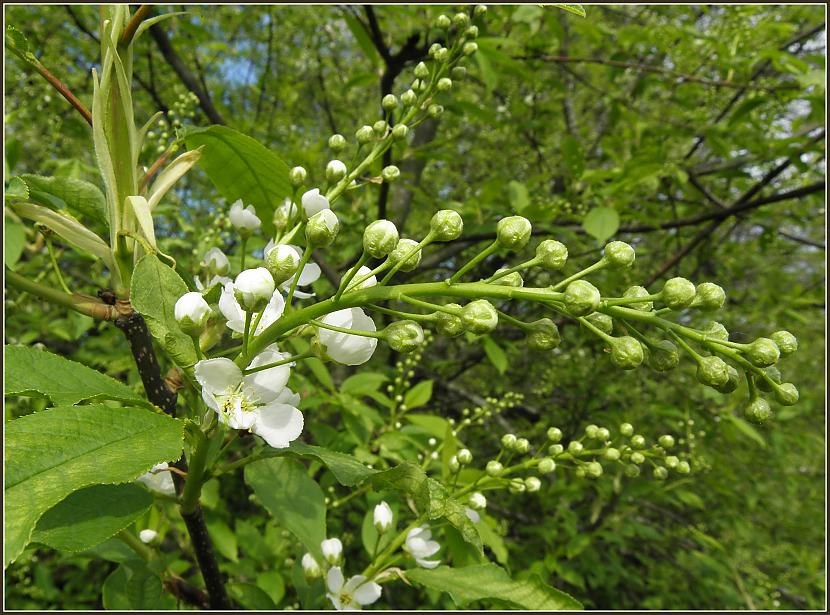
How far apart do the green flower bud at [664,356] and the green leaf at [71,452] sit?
861mm

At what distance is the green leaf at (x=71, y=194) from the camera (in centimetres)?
136

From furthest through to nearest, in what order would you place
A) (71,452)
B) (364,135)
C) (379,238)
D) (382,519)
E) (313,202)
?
(382,519) < (364,135) < (313,202) < (379,238) < (71,452)

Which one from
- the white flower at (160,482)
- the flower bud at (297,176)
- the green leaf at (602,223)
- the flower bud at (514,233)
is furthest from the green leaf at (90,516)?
the green leaf at (602,223)

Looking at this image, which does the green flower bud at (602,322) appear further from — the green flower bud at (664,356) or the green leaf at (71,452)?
the green leaf at (71,452)

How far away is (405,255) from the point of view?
1.01 meters

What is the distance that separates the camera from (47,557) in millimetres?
4277

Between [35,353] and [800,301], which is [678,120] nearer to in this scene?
[800,301]

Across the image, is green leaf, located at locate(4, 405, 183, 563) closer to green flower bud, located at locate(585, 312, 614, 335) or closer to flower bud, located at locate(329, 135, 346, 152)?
green flower bud, located at locate(585, 312, 614, 335)

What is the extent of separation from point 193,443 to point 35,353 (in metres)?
0.39

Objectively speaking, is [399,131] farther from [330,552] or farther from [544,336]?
[330,552]

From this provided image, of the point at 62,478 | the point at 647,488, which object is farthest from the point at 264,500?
the point at 647,488

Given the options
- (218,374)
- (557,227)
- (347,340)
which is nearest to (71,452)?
(218,374)

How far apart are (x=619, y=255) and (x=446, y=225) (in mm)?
315

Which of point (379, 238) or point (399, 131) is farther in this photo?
point (399, 131)
